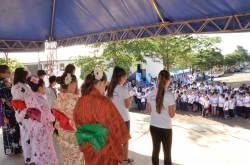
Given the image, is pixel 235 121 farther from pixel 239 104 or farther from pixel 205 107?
pixel 205 107

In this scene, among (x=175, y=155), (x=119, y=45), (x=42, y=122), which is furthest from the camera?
(x=119, y=45)

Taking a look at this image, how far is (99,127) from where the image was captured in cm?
275

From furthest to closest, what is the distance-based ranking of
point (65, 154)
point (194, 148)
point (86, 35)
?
1. point (86, 35)
2. point (194, 148)
3. point (65, 154)

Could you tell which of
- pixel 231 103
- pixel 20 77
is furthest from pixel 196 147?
pixel 231 103

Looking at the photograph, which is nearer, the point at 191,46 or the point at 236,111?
the point at 236,111

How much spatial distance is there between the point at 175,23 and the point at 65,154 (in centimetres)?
379

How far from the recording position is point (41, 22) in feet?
26.2

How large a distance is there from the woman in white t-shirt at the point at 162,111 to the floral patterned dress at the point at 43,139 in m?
1.68

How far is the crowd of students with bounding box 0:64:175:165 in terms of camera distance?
2799 mm

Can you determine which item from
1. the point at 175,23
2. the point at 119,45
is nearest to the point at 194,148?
the point at 175,23

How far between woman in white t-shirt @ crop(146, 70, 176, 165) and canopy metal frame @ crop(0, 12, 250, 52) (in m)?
2.34

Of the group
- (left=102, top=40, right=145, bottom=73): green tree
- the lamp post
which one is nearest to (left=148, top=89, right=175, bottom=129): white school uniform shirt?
the lamp post

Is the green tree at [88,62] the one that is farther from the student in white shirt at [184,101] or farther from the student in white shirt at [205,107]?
the student in white shirt at [205,107]

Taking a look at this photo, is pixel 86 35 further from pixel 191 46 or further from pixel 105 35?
pixel 191 46
